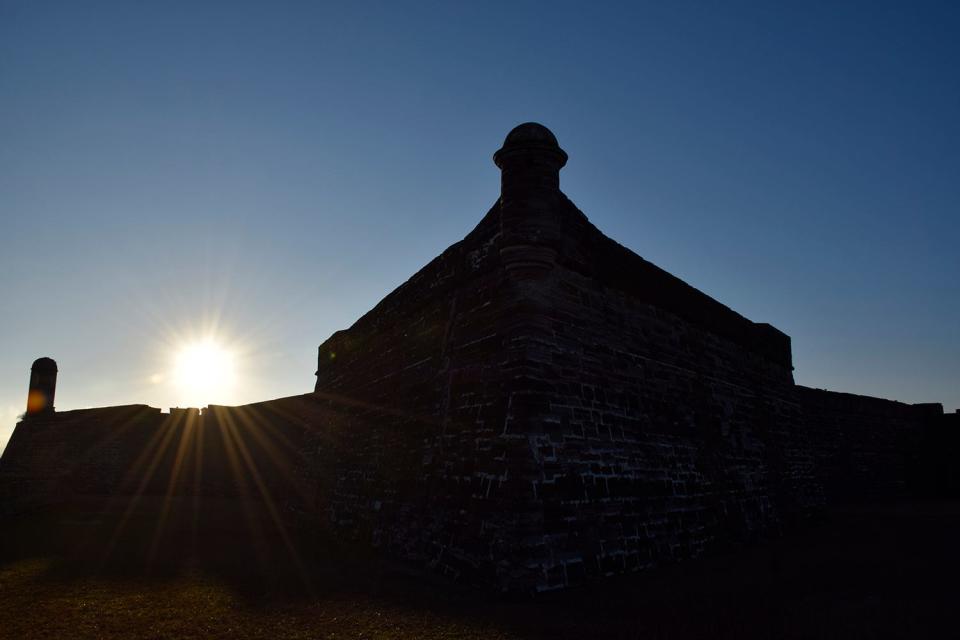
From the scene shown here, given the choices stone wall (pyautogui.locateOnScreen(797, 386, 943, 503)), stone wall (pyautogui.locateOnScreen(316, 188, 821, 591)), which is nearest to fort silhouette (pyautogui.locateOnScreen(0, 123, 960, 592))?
stone wall (pyautogui.locateOnScreen(316, 188, 821, 591))

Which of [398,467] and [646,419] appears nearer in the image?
[646,419]

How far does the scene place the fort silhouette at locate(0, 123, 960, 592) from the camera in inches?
257

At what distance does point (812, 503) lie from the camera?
44.1 ft

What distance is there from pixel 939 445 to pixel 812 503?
1348 centimetres

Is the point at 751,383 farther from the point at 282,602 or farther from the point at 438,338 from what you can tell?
the point at 282,602

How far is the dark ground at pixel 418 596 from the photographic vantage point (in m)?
4.88

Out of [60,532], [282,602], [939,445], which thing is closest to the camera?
[282,602]

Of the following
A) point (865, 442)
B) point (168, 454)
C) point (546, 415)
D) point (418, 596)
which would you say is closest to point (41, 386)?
point (168, 454)

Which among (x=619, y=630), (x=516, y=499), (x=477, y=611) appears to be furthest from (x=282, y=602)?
(x=619, y=630)

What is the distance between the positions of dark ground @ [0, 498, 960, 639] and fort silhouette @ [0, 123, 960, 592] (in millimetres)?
595

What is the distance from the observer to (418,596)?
598 cm

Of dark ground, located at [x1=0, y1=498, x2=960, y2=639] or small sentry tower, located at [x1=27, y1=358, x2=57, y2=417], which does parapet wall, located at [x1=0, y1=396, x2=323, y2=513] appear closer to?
small sentry tower, located at [x1=27, y1=358, x2=57, y2=417]

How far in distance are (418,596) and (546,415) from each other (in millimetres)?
2483

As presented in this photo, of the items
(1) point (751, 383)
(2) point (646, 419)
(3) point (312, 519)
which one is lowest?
(3) point (312, 519)
